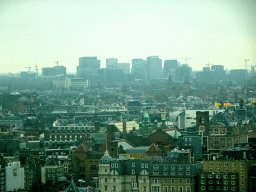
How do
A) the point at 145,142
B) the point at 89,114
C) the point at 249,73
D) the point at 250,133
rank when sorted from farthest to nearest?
the point at 249,73 → the point at 89,114 → the point at 250,133 → the point at 145,142

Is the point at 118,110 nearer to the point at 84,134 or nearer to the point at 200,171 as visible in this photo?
the point at 84,134

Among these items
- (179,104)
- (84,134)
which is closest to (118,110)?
(179,104)

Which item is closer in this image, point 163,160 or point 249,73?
point 163,160

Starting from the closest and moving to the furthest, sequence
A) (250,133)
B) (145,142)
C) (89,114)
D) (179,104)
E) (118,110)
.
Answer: (145,142) → (250,133) → (89,114) → (118,110) → (179,104)

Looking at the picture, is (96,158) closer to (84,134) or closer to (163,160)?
(163,160)

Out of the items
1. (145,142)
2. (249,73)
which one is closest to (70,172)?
(145,142)

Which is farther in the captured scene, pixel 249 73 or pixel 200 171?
pixel 249 73

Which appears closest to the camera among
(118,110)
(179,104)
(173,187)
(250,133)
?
(173,187)

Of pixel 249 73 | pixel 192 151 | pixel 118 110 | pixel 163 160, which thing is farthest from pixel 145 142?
pixel 249 73

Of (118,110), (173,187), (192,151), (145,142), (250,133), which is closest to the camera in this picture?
(173,187)
